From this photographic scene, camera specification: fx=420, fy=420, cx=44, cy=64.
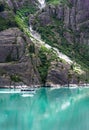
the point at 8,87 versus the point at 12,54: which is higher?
the point at 12,54

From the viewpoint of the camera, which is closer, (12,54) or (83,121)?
(83,121)

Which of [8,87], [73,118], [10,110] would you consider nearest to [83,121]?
[73,118]

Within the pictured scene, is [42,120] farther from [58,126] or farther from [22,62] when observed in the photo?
[22,62]

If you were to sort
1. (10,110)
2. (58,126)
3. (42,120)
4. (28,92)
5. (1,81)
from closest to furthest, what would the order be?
(58,126), (42,120), (10,110), (28,92), (1,81)

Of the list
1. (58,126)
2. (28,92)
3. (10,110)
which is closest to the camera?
(58,126)

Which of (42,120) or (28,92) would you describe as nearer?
(42,120)

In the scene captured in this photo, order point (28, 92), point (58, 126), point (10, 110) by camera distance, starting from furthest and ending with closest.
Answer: point (28, 92), point (10, 110), point (58, 126)

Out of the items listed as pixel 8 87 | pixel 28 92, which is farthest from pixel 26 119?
pixel 8 87

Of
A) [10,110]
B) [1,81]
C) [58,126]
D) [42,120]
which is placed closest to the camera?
[58,126]

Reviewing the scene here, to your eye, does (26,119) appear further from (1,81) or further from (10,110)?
(1,81)
